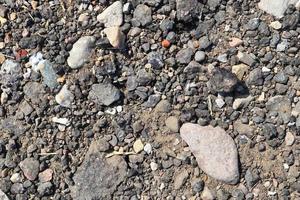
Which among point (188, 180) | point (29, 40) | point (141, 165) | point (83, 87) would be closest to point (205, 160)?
point (188, 180)

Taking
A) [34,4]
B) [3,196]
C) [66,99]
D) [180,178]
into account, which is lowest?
[3,196]

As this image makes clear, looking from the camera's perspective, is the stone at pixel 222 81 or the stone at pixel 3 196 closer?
the stone at pixel 222 81

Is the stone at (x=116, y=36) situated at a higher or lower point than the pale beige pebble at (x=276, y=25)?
lower

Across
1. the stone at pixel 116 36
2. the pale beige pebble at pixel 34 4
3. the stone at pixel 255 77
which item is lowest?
the stone at pixel 255 77

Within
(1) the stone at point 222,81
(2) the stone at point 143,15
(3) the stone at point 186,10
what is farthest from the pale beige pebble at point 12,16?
(1) the stone at point 222,81

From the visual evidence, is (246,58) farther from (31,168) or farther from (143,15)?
(31,168)

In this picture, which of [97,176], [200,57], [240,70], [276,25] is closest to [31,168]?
[97,176]

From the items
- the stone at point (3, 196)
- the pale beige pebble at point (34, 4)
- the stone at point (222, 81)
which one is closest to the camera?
the stone at point (222, 81)

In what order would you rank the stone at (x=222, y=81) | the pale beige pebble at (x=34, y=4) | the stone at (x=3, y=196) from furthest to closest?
the pale beige pebble at (x=34, y=4), the stone at (x=3, y=196), the stone at (x=222, y=81)

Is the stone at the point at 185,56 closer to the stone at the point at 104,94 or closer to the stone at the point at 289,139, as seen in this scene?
the stone at the point at 104,94
